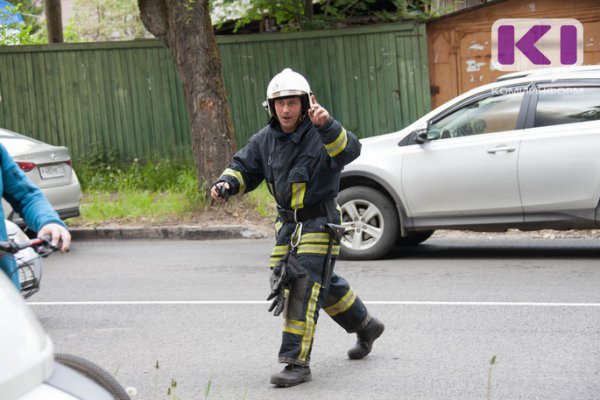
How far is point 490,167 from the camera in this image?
415 inches

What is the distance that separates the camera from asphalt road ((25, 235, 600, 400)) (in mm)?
6395

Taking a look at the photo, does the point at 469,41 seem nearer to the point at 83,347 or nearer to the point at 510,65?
the point at 510,65

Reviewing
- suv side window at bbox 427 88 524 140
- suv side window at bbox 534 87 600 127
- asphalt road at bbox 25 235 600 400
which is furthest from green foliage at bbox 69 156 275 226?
suv side window at bbox 534 87 600 127

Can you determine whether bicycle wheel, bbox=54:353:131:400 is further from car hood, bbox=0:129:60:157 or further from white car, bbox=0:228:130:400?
car hood, bbox=0:129:60:157

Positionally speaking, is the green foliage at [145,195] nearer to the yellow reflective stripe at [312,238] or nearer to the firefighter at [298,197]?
the firefighter at [298,197]

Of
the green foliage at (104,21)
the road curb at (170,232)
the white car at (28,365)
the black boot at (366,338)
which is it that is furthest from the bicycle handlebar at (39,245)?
the green foliage at (104,21)

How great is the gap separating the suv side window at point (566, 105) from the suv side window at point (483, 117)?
0.73 feet

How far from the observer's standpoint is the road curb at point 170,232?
1376 cm

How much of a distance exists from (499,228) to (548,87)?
4.61 feet

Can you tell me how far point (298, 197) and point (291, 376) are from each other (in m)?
1.01

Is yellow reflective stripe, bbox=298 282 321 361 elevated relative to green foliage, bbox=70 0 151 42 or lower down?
lower down

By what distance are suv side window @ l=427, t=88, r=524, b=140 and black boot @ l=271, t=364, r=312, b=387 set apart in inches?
193

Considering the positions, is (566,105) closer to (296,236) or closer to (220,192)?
(296,236)

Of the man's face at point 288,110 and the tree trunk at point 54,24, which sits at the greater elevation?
the tree trunk at point 54,24
